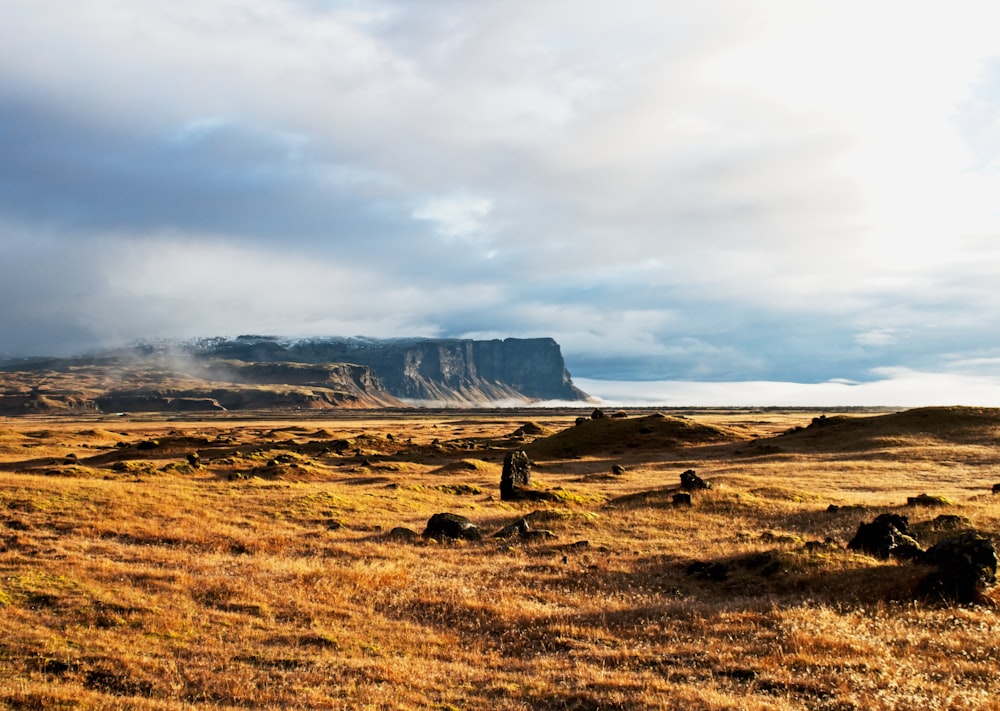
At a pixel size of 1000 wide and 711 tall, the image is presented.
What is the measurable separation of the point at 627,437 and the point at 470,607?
82.0 m

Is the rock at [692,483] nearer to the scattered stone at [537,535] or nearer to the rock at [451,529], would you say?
the scattered stone at [537,535]

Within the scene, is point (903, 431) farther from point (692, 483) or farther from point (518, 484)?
point (518, 484)

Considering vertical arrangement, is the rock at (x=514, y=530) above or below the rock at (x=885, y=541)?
below

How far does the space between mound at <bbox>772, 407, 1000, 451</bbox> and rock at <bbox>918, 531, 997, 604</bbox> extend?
63.7 metres

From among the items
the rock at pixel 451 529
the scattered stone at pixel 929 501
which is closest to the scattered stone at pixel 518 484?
the rock at pixel 451 529

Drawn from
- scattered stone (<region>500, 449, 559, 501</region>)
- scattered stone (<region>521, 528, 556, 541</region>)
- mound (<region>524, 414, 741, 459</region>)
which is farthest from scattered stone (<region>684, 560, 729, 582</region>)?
mound (<region>524, 414, 741, 459</region>)

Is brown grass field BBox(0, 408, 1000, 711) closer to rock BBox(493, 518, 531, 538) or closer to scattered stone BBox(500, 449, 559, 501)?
rock BBox(493, 518, 531, 538)

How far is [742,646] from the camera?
1536 cm

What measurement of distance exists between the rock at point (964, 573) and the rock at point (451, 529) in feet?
61.2

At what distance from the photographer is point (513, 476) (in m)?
48.8

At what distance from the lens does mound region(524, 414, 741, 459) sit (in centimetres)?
9319

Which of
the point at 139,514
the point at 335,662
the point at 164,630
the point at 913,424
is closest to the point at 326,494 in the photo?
the point at 139,514

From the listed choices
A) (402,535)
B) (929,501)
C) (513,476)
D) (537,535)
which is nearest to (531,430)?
(513,476)

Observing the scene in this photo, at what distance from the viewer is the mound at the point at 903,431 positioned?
76.5 metres
